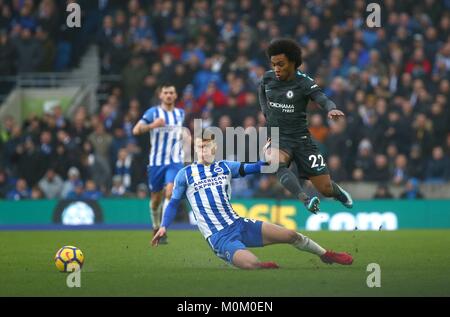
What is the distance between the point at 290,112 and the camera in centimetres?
1209

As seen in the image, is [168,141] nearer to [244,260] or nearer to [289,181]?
[289,181]

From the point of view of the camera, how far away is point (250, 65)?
921 inches

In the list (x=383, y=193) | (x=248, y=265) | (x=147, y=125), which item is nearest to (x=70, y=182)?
(x=383, y=193)

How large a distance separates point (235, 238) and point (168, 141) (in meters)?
5.42

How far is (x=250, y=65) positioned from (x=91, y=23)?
5.21 metres

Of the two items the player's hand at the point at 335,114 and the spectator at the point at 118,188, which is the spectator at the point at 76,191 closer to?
the spectator at the point at 118,188

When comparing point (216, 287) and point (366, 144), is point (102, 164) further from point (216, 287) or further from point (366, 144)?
point (216, 287)

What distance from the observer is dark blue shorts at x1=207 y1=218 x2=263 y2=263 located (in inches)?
411

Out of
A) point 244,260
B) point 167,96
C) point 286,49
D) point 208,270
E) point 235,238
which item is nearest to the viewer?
point 244,260

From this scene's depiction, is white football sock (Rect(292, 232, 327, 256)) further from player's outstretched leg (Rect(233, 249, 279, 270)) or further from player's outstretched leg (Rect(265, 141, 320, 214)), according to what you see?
player's outstretched leg (Rect(265, 141, 320, 214))

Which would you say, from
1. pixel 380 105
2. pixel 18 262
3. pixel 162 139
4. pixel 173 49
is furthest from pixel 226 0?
pixel 18 262

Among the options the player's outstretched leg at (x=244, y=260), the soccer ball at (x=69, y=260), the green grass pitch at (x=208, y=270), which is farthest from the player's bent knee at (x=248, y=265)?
the soccer ball at (x=69, y=260)

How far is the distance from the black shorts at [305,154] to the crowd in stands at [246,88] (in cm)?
869

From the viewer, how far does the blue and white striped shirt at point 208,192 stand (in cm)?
1069
